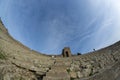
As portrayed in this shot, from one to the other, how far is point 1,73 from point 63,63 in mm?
3553

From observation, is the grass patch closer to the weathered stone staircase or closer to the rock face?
the rock face

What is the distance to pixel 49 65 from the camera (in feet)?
33.9

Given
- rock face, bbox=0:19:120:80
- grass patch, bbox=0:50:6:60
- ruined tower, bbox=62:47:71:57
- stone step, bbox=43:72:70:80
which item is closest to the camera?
stone step, bbox=43:72:70:80

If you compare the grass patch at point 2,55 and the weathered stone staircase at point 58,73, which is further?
the grass patch at point 2,55

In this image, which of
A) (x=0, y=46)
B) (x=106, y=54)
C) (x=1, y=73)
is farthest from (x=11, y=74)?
(x=106, y=54)

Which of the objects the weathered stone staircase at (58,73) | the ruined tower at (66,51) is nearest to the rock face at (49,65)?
the weathered stone staircase at (58,73)

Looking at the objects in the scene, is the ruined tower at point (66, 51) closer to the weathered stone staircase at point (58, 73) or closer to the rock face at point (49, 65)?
the rock face at point (49, 65)

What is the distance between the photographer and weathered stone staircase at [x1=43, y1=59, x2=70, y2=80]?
8781 mm

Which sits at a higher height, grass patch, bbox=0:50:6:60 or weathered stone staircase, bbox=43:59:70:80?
grass patch, bbox=0:50:6:60

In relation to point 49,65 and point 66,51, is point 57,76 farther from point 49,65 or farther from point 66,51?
point 66,51

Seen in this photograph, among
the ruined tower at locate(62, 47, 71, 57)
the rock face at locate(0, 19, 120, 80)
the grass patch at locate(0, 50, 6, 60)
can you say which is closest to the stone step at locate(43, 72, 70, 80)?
the rock face at locate(0, 19, 120, 80)

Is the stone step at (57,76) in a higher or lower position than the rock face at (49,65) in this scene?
lower

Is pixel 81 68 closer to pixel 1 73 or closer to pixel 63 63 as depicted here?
pixel 63 63

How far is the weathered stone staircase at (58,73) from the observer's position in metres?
8.78
